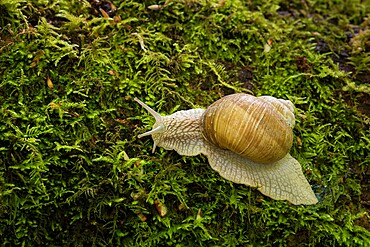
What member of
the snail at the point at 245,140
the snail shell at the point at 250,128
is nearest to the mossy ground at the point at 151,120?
the snail at the point at 245,140

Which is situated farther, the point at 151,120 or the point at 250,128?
the point at 151,120

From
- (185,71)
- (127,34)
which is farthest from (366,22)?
(127,34)

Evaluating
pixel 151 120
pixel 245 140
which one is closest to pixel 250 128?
pixel 245 140

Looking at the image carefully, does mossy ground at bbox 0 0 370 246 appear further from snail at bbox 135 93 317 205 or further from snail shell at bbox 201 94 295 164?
snail shell at bbox 201 94 295 164

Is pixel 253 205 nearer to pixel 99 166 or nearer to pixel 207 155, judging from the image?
pixel 207 155

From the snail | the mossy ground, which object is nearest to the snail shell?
the snail

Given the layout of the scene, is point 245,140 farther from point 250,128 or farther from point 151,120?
point 151,120

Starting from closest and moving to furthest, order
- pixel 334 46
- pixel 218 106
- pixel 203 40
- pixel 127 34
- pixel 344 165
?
pixel 218 106, pixel 344 165, pixel 127 34, pixel 203 40, pixel 334 46

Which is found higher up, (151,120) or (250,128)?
(250,128)
